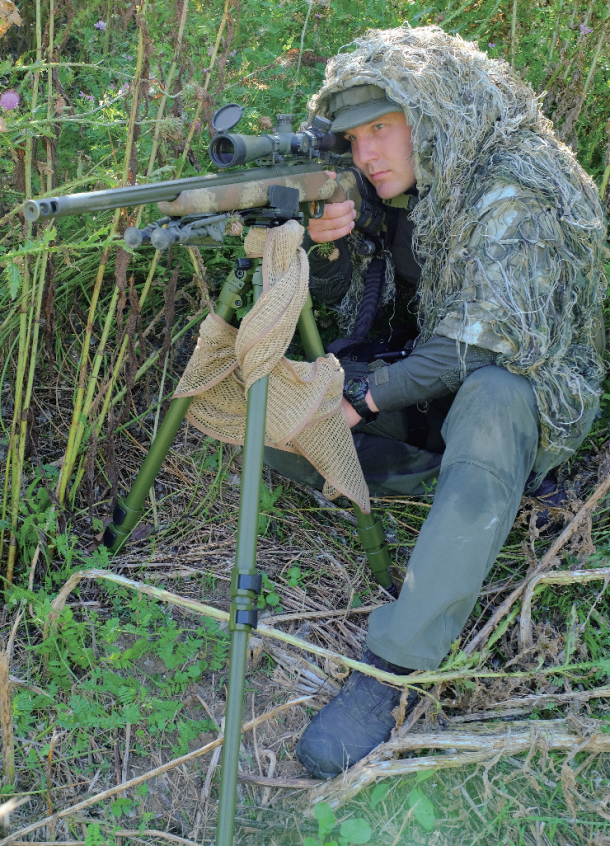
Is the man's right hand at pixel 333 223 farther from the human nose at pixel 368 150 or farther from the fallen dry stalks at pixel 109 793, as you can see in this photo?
the fallen dry stalks at pixel 109 793

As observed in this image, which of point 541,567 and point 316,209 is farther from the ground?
point 316,209

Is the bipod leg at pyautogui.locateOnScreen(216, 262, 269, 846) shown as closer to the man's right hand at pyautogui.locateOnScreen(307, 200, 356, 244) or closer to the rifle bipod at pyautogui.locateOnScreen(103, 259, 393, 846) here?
the rifle bipod at pyautogui.locateOnScreen(103, 259, 393, 846)

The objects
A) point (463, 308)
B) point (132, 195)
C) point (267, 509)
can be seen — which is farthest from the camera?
point (267, 509)

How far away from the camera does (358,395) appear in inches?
81.1

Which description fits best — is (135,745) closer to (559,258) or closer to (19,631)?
(19,631)

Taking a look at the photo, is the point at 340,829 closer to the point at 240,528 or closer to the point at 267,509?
the point at 240,528

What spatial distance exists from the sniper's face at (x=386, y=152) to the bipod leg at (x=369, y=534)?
0.54m

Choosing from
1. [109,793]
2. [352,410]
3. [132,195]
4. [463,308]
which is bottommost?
[109,793]

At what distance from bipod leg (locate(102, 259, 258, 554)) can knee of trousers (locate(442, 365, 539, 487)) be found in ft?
2.11

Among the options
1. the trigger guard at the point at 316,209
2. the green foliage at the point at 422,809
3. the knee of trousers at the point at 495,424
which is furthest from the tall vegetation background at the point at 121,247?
the knee of trousers at the point at 495,424

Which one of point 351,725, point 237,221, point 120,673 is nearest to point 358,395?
point 237,221

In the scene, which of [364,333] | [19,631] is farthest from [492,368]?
[19,631]

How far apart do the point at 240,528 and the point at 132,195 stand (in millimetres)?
716

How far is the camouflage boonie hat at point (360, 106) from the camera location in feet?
7.00
